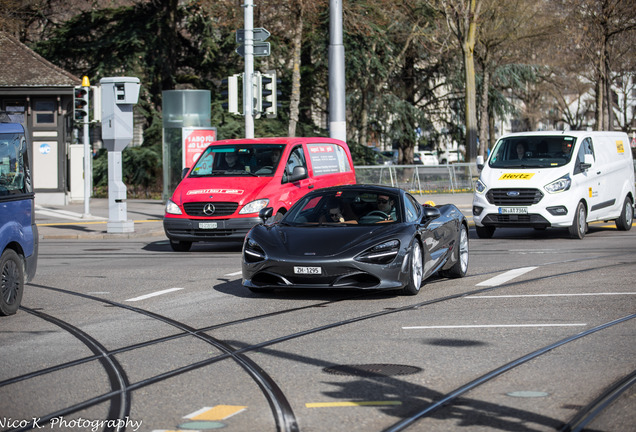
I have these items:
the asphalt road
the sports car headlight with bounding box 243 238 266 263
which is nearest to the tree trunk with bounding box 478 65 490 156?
the asphalt road

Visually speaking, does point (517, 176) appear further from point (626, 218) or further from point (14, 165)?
point (14, 165)

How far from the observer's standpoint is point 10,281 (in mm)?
10422

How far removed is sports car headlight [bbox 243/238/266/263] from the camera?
11.4 meters

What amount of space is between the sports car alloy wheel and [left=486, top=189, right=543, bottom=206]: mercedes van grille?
25.3 ft

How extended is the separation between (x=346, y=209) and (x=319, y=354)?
462 cm

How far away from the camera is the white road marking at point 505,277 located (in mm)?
12742

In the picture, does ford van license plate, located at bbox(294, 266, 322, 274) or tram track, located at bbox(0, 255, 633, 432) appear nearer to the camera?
tram track, located at bbox(0, 255, 633, 432)

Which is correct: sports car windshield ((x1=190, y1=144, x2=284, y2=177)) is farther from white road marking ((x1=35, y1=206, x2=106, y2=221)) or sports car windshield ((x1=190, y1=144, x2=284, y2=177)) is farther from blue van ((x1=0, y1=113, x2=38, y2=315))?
white road marking ((x1=35, y1=206, x2=106, y2=221))

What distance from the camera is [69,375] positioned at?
7281mm

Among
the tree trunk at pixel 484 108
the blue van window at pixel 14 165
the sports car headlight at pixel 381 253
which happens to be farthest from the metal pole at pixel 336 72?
the tree trunk at pixel 484 108

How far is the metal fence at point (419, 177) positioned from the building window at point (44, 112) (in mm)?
10260

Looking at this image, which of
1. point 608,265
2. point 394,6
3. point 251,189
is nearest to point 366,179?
point 394,6

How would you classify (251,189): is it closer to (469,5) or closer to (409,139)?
(469,5)

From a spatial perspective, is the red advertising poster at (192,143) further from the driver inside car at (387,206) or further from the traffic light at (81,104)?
the driver inside car at (387,206)
